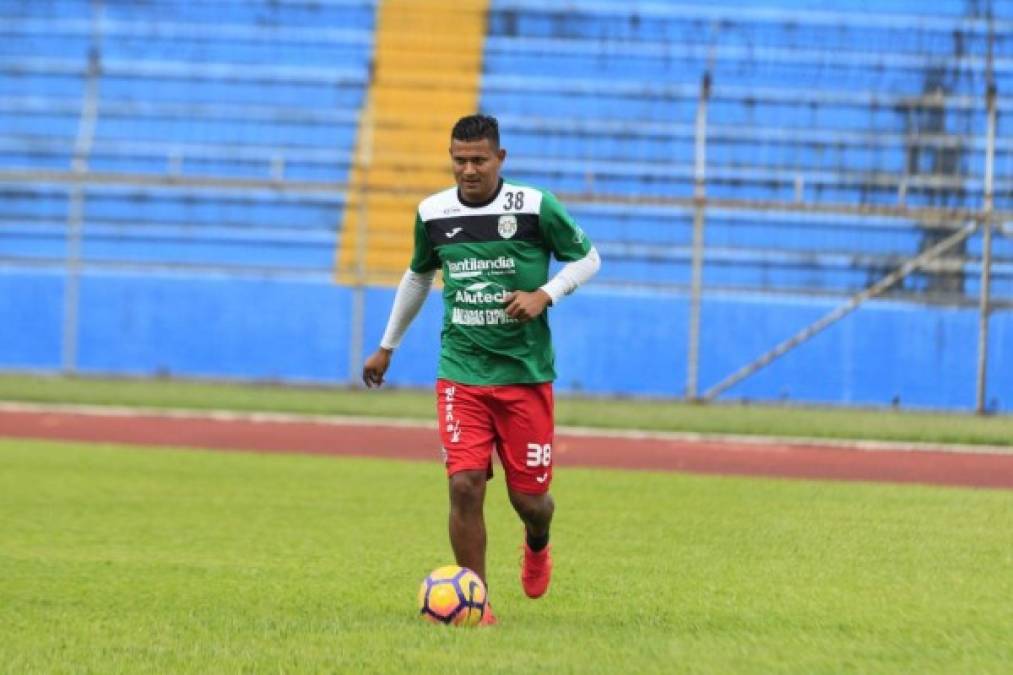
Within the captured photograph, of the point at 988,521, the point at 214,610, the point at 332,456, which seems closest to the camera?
the point at 214,610

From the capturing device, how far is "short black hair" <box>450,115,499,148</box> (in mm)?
7578

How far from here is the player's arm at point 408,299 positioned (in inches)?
318

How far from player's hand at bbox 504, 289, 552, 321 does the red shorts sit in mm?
378

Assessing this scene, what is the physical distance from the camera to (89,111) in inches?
1219

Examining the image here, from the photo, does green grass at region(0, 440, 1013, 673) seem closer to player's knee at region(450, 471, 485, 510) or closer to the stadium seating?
player's knee at region(450, 471, 485, 510)

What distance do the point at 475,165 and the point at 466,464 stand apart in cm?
124

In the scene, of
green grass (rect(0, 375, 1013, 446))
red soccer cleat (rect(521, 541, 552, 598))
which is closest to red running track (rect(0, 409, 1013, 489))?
green grass (rect(0, 375, 1013, 446))

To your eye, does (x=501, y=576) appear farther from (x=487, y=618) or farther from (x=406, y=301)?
(x=487, y=618)

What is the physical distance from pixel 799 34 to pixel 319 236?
8.65m

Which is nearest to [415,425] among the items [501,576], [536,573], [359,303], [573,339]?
[359,303]

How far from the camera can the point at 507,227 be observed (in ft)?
25.6

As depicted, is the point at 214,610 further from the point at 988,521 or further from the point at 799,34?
the point at 799,34

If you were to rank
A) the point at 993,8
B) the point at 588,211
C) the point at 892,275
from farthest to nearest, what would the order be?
the point at 993,8 < the point at 588,211 < the point at 892,275

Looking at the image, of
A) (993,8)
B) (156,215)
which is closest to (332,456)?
(156,215)
